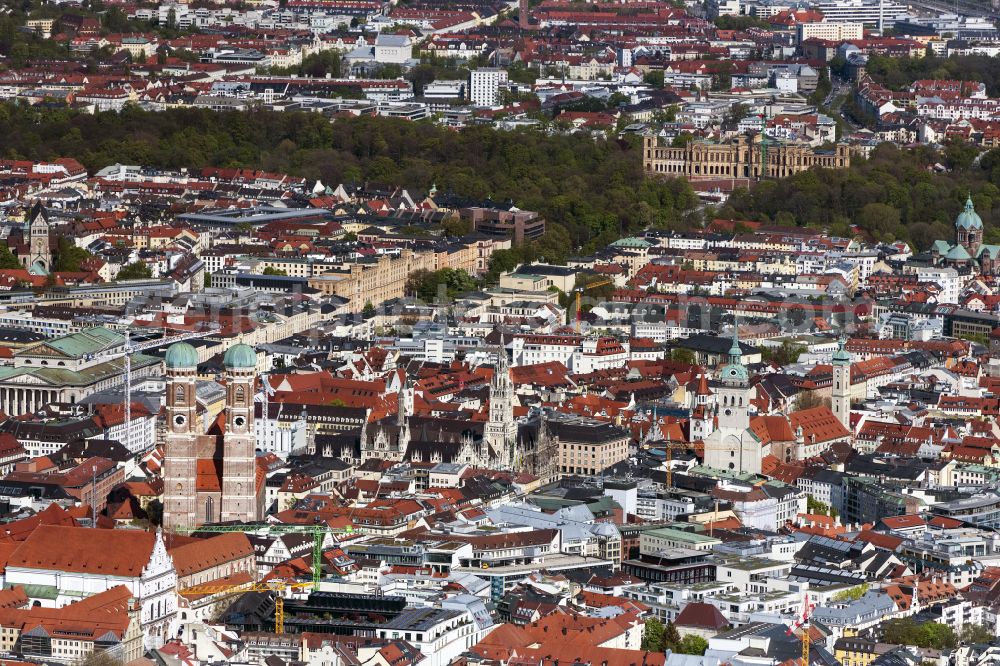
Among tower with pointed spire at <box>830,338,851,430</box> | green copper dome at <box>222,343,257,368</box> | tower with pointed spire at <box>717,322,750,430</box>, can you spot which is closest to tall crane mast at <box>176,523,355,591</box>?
green copper dome at <box>222,343,257,368</box>

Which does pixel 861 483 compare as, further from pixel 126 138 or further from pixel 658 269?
pixel 126 138

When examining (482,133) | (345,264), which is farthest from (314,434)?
(482,133)

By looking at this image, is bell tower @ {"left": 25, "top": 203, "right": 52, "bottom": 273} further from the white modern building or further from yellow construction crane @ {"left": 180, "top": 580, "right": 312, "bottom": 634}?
the white modern building

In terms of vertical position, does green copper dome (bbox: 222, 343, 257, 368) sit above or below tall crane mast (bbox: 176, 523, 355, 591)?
above

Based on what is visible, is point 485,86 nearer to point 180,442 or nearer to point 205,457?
point 205,457

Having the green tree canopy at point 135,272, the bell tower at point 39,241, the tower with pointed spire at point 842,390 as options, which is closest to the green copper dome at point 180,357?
the tower with pointed spire at point 842,390
